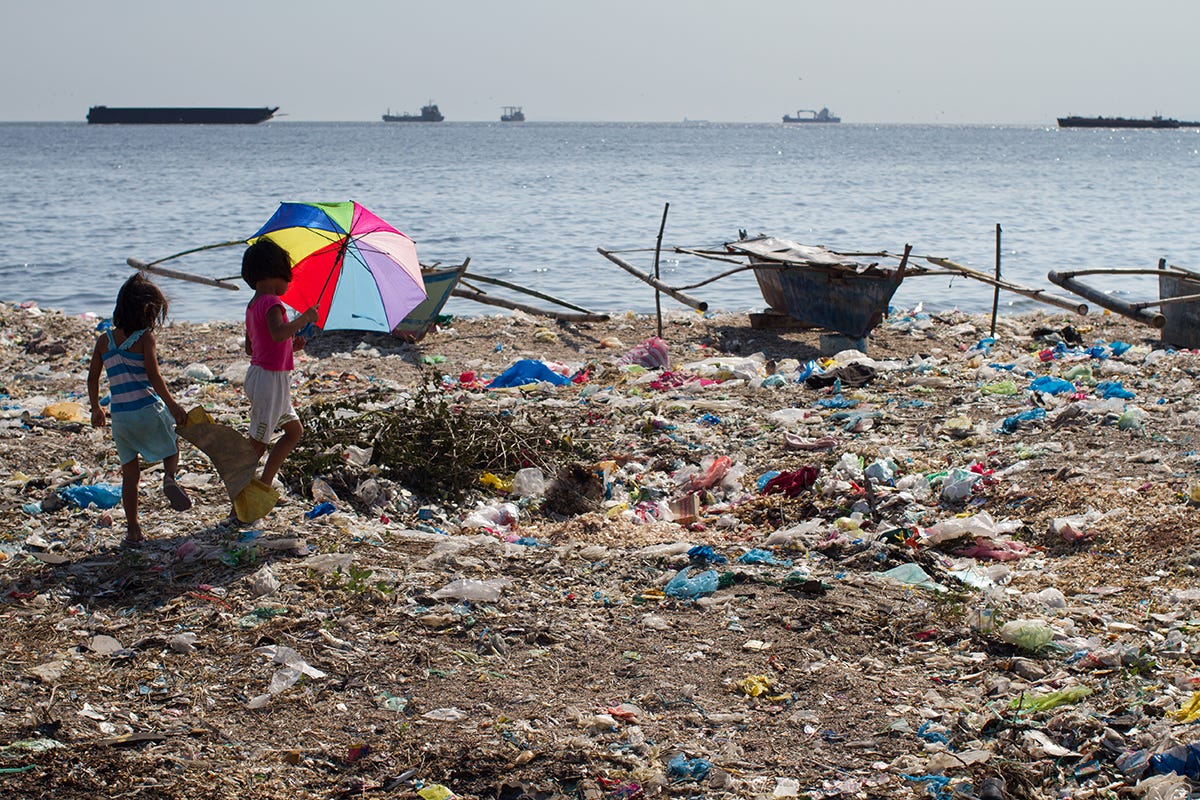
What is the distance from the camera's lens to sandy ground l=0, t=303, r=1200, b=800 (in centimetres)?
305

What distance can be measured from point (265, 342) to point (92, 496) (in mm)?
1314

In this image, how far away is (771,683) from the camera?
3531mm

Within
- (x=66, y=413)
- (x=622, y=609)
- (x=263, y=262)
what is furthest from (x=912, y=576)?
(x=66, y=413)

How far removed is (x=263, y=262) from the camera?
4.44m

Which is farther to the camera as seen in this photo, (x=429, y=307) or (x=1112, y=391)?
(x=429, y=307)

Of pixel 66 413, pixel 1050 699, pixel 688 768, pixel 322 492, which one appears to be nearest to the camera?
pixel 688 768

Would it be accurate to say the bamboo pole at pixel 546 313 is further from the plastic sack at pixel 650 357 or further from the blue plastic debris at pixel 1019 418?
the blue plastic debris at pixel 1019 418

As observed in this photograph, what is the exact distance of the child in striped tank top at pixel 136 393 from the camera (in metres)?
4.32

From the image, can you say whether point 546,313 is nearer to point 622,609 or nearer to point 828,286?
point 828,286

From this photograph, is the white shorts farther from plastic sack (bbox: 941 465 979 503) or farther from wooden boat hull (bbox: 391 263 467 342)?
wooden boat hull (bbox: 391 263 467 342)

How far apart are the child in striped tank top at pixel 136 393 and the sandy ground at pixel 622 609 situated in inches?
10.3

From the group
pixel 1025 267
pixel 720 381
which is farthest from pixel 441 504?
pixel 1025 267

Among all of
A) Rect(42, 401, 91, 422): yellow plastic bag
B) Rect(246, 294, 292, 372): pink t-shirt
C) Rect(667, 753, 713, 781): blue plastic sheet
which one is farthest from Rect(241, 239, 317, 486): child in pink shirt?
Rect(42, 401, 91, 422): yellow plastic bag

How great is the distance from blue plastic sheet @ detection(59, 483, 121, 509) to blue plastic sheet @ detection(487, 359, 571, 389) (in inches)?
153
